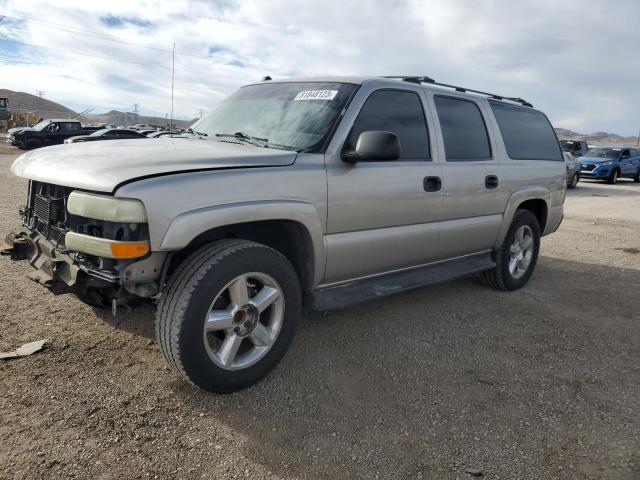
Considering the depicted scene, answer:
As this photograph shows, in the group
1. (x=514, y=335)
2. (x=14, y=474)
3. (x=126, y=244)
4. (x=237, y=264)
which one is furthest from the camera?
(x=514, y=335)

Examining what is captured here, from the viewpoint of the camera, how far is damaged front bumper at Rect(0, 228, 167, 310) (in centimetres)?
251

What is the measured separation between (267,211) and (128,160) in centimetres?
80

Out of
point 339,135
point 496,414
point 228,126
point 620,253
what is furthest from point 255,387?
point 620,253

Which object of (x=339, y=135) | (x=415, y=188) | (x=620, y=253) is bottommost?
(x=620, y=253)

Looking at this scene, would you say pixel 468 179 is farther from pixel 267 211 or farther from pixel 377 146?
pixel 267 211

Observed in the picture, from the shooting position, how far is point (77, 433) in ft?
7.93

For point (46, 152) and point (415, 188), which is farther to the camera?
point (415, 188)

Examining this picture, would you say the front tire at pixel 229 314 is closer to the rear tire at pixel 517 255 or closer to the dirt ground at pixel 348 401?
the dirt ground at pixel 348 401

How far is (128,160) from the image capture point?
267cm

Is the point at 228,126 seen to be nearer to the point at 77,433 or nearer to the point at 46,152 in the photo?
the point at 46,152

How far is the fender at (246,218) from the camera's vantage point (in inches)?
97.5

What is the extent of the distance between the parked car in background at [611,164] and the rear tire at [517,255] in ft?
63.2

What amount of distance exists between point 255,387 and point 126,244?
1.17 meters

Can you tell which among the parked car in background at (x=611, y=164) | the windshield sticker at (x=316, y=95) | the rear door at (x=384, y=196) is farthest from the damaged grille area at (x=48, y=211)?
the parked car in background at (x=611, y=164)
